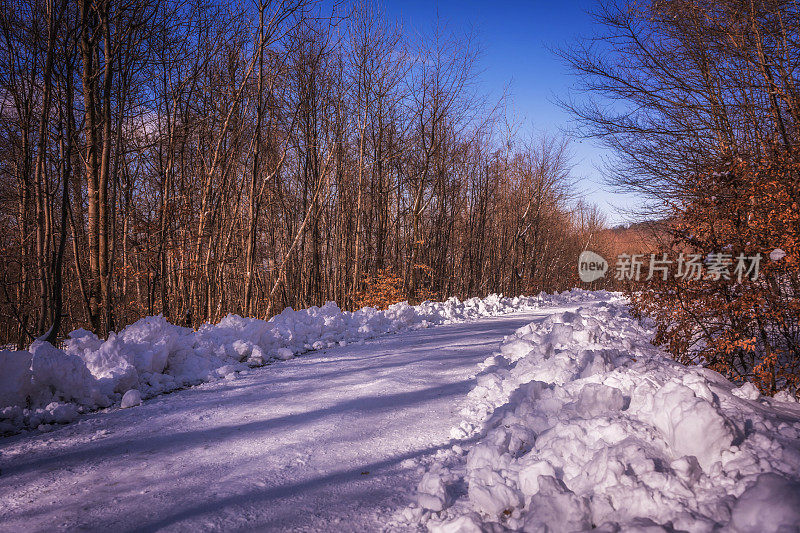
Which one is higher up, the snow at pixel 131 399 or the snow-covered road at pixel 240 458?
the snow at pixel 131 399

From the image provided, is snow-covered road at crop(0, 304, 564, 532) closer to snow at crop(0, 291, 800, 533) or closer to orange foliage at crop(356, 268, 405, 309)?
snow at crop(0, 291, 800, 533)

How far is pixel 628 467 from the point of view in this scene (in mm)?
2074

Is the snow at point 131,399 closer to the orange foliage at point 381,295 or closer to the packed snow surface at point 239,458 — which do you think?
the packed snow surface at point 239,458

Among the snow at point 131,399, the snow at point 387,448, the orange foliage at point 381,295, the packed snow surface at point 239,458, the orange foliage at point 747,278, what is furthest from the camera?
the orange foliage at point 381,295

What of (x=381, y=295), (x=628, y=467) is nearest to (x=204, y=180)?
(x=381, y=295)

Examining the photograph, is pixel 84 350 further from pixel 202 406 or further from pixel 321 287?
pixel 321 287

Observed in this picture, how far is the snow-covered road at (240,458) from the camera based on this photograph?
87.4 inches

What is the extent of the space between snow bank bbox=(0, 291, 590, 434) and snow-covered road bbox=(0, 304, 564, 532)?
0.91 feet

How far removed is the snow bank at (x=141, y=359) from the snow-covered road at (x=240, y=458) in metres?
0.28

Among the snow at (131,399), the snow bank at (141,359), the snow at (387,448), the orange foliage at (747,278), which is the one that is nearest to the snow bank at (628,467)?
the snow at (387,448)

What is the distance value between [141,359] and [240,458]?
2108mm

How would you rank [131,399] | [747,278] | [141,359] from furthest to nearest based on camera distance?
1. [141,359]
2. [747,278]
3. [131,399]

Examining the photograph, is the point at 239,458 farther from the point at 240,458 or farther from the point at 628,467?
the point at 628,467

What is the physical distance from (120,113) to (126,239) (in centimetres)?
262
